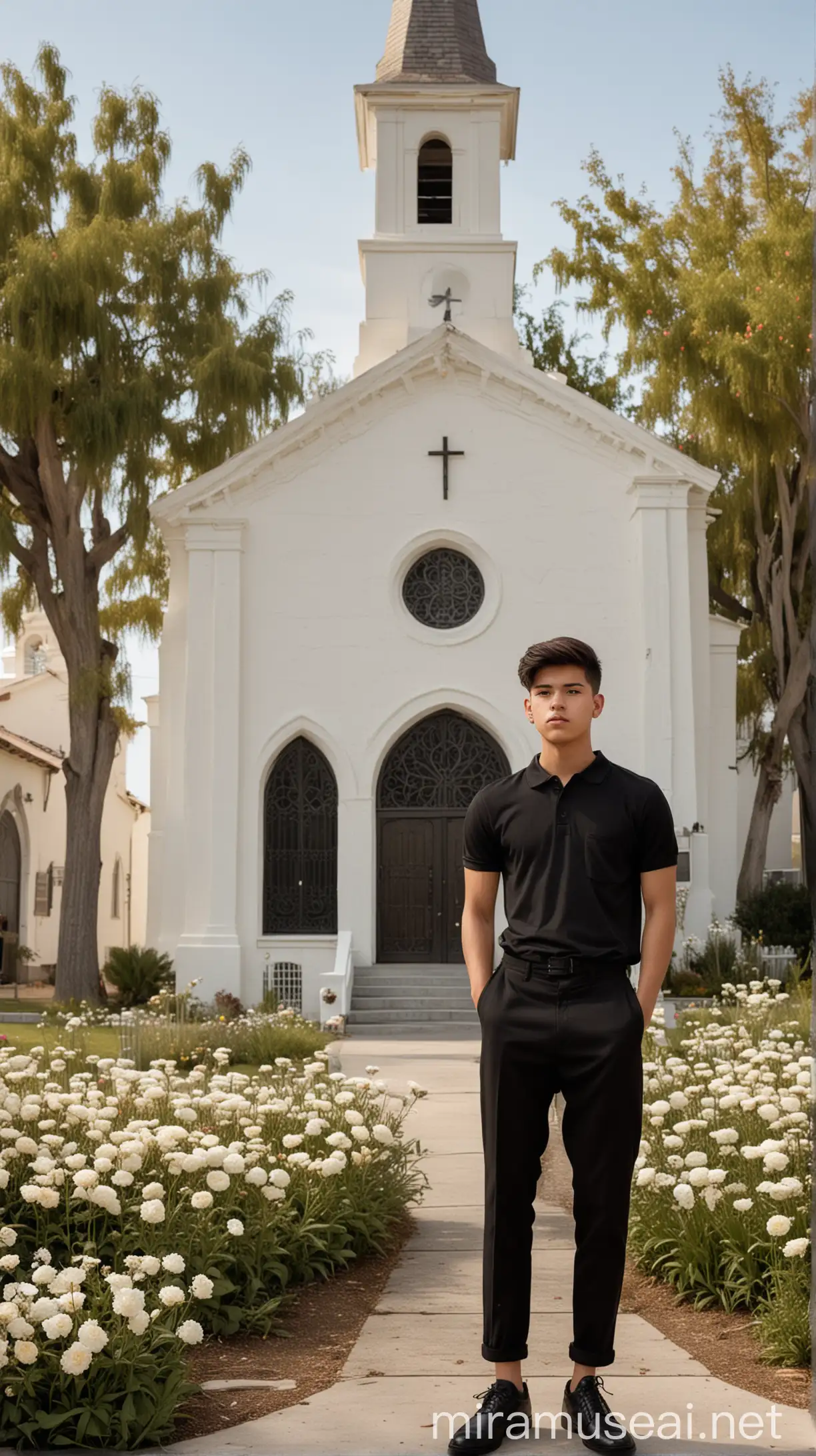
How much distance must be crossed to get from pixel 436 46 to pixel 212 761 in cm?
1387

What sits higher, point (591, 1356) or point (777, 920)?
point (777, 920)

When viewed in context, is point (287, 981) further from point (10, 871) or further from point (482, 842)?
point (482, 842)

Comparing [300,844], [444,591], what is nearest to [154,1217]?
[300,844]

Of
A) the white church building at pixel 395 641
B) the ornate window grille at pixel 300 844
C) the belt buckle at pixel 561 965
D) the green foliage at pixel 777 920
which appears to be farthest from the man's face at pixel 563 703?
the green foliage at pixel 777 920

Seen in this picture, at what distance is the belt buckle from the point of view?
446 cm

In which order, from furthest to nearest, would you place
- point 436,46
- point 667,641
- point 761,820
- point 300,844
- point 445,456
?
1. point 761,820
2. point 436,46
3. point 445,456
4. point 300,844
5. point 667,641

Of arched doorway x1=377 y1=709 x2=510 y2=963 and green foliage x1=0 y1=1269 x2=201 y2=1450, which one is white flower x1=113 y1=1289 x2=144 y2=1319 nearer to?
green foliage x1=0 y1=1269 x2=201 y2=1450

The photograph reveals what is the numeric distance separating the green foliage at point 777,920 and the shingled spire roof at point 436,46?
1444cm

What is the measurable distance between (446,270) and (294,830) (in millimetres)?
10228

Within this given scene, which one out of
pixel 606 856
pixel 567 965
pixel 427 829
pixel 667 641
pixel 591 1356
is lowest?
pixel 591 1356

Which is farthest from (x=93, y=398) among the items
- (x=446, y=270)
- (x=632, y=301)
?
(x=632, y=301)

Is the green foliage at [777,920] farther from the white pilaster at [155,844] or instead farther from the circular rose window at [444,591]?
the white pilaster at [155,844]

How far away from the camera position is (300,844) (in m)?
21.2

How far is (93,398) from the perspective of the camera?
20.5 m
